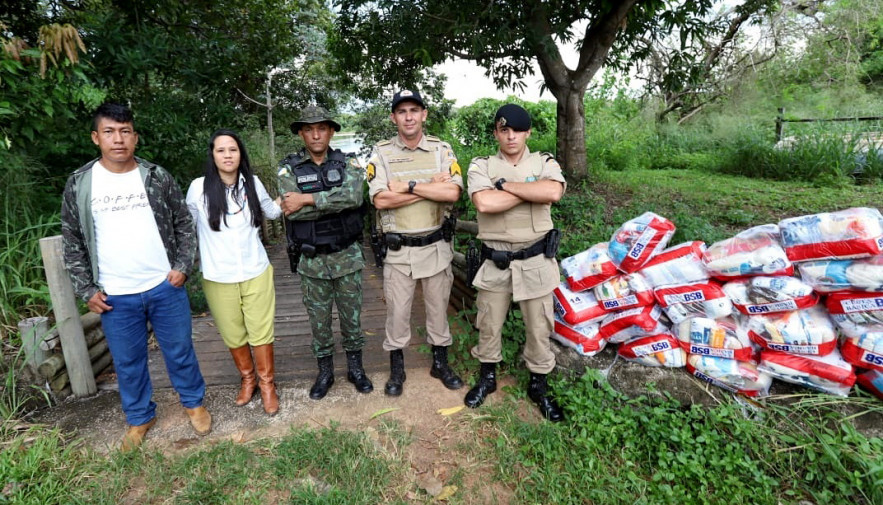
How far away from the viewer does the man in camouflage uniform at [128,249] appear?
238cm

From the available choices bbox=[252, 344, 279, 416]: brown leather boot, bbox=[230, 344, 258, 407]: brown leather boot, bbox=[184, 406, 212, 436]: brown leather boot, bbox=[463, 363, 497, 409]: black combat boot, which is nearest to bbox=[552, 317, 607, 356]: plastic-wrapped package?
bbox=[463, 363, 497, 409]: black combat boot

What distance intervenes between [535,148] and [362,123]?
23.3 ft

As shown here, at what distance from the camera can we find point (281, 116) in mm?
13492

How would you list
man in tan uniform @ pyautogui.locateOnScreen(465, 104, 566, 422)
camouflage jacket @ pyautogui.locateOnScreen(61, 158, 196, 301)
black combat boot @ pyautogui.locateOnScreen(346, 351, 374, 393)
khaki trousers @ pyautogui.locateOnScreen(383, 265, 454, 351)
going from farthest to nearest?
black combat boot @ pyautogui.locateOnScreen(346, 351, 374, 393) < khaki trousers @ pyautogui.locateOnScreen(383, 265, 454, 351) < man in tan uniform @ pyautogui.locateOnScreen(465, 104, 566, 422) < camouflage jacket @ pyautogui.locateOnScreen(61, 158, 196, 301)

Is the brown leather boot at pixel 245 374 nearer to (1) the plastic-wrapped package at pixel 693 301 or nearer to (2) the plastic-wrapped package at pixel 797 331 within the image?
(1) the plastic-wrapped package at pixel 693 301

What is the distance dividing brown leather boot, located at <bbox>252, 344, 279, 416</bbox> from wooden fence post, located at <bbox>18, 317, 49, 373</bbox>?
1.35m

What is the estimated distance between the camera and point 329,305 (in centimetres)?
306

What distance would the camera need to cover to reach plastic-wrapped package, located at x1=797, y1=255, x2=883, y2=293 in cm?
229

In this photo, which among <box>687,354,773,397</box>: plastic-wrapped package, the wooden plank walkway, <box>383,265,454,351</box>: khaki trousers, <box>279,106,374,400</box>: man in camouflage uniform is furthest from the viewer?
the wooden plank walkway

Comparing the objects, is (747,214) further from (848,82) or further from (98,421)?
(848,82)

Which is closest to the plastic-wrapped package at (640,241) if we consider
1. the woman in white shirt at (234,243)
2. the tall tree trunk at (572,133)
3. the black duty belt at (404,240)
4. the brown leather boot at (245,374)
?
the black duty belt at (404,240)

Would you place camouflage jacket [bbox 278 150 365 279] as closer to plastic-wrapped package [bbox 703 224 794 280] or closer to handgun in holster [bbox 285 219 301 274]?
handgun in holster [bbox 285 219 301 274]

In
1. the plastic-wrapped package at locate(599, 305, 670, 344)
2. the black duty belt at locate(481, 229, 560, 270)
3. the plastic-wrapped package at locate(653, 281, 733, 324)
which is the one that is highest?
the black duty belt at locate(481, 229, 560, 270)

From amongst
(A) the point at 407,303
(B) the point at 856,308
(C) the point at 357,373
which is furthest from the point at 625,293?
(C) the point at 357,373
